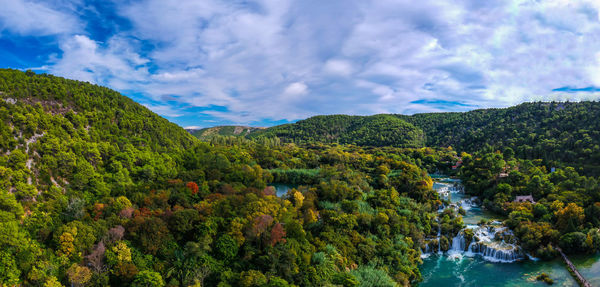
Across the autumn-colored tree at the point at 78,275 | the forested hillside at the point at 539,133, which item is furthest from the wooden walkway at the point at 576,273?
the autumn-colored tree at the point at 78,275

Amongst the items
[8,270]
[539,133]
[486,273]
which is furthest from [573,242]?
[539,133]

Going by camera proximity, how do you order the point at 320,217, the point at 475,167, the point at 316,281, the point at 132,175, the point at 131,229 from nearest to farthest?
the point at 316,281
the point at 131,229
the point at 320,217
the point at 132,175
the point at 475,167

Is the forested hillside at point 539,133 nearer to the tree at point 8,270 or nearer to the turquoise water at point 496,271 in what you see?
the turquoise water at point 496,271

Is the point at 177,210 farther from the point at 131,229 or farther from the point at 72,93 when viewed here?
the point at 72,93

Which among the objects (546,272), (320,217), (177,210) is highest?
(177,210)

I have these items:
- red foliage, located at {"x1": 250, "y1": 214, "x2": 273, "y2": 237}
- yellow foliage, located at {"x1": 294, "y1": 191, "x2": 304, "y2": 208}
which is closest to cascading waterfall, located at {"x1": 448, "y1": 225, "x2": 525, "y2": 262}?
yellow foliage, located at {"x1": 294, "y1": 191, "x2": 304, "y2": 208}

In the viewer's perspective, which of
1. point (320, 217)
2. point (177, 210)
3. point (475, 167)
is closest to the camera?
point (177, 210)

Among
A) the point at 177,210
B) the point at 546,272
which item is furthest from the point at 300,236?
the point at 546,272
